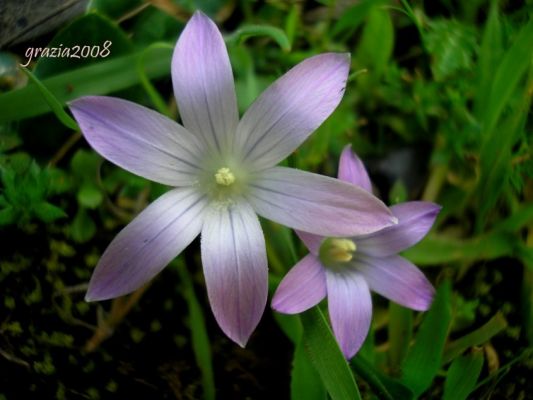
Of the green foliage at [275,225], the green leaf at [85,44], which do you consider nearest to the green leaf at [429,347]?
the green foliage at [275,225]

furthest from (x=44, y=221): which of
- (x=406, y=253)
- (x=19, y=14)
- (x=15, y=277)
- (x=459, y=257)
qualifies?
(x=459, y=257)

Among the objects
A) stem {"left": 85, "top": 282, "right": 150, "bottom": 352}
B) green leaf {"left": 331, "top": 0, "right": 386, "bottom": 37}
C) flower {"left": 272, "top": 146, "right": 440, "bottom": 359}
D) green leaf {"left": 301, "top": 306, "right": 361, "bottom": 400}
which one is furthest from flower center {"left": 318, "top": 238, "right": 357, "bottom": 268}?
green leaf {"left": 331, "top": 0, "right": 386, "bottom": 37}

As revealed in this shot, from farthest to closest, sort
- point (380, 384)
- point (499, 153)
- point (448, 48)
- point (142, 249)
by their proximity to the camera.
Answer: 1. point (448, 48)
2. point (499, 153)
3. point (380, 384)
4. point (142, 249)

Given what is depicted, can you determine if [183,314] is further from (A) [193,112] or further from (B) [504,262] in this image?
(B) [504,262]

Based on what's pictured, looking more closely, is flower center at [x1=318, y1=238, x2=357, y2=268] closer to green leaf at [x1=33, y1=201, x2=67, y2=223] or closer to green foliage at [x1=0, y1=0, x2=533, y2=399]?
green foliage at [x1=0, y1=0, x2=533, y2=399]

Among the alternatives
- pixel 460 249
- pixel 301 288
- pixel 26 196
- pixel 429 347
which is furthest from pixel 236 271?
pixel 460 249

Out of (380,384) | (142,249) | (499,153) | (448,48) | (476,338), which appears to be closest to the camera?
(142,249)

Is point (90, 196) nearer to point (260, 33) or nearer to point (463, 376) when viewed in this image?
point (260, 33)
